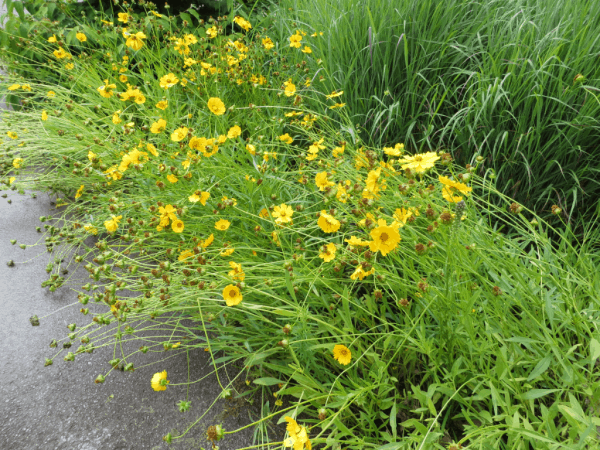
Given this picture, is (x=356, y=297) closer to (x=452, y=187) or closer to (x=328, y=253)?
(x=328, y=253)

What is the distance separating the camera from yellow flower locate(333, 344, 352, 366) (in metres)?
1.16

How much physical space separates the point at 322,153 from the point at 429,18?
1082 mm

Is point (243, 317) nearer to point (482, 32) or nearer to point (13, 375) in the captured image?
point (13, 375)

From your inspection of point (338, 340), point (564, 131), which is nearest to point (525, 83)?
point (564, 131)

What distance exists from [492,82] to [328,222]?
1.37 m

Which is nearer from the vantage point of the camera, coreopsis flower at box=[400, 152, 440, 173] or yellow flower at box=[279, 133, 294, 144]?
coreopsis flower at box=[400, 152, 440, 173]

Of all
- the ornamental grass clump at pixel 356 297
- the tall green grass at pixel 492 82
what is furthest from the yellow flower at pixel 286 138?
the tall green grass at pixel 492 82

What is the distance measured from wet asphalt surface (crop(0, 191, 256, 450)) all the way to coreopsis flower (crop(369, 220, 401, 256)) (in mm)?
757

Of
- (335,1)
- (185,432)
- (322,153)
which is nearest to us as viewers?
(185,432)

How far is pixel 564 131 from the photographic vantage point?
1854 mm

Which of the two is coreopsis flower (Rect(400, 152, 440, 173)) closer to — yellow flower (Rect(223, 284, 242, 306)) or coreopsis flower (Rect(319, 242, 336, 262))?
coreopsis flower (Rect(319, 242, 336, 262))

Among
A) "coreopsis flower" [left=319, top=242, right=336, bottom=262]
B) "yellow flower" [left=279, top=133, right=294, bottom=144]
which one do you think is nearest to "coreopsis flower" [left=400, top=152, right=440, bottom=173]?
"coreopsis flower" [left=319, top=242, right=336, bottom=262]

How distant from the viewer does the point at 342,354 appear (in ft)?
3.92

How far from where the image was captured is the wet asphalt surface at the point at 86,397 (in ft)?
4.39
